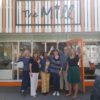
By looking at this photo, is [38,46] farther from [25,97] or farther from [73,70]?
[73,70]

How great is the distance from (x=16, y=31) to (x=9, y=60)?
1.54m

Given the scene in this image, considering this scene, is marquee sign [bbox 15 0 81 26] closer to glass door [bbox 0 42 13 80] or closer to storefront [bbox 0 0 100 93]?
storefront [bbox 0 0 100 93]

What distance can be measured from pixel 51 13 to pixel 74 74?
3.80m

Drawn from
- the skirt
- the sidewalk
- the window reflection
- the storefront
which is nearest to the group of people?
the skirt

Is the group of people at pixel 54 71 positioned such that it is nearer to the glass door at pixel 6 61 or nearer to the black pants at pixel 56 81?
the black pants at pixel 56 81

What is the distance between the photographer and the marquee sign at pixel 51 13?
14781mm

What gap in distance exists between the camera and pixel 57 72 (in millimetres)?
12547

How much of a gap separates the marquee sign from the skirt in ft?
10.8

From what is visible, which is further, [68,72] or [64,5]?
[64,5]

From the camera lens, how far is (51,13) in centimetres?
1479

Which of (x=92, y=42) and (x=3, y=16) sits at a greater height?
(x=3, y=16)

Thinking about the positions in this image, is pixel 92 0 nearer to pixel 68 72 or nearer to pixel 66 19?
pixel 66 19

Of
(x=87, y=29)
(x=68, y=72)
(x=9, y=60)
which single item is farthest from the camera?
(x=9, y=60)

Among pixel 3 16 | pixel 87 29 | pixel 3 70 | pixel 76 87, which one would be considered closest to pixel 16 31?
pixel 3 16
